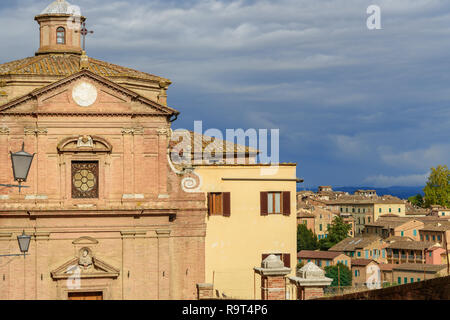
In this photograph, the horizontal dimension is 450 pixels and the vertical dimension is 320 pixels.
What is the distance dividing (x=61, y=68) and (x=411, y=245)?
7696cm

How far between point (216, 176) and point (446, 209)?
109 meters

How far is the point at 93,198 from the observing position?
2939 cm

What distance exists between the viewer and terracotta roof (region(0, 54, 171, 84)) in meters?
30.3

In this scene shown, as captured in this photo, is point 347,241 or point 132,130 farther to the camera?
point 347,241

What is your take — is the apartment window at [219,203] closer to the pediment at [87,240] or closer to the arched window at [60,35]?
the pediment at [87,240]

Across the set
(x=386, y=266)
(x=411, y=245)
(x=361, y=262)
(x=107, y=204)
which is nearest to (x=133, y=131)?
(x=107, y=204)

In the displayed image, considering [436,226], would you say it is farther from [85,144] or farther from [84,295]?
[85,144]

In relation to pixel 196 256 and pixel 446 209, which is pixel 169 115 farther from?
pixel 446 209

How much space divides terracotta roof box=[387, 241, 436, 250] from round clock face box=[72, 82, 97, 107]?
2879 inches

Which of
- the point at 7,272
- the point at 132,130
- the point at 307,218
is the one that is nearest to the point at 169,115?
the point at 132,130

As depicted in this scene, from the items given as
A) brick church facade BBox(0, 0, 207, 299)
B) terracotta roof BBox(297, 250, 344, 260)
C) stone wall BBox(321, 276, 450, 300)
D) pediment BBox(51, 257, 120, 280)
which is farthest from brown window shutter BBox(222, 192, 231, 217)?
terracotta roof BBox(297, 250, 344, 260)

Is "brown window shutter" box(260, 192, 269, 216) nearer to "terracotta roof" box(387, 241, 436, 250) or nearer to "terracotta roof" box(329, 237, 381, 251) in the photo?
"terracotta roof" box(387, 241, 436, 250)

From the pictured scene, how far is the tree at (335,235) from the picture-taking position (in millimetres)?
129125

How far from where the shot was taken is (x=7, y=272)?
2834 cm
